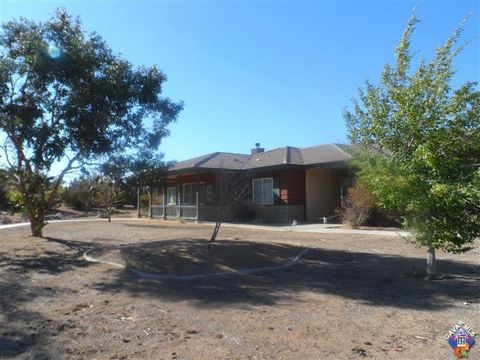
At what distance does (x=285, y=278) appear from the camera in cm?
888

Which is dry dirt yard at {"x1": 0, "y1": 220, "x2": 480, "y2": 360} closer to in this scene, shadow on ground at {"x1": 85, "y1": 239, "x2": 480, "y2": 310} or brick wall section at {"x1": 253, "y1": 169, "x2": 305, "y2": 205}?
shadow on ground at {"x1": 85, "y1": 239, "x2": 480, "y2": 310}

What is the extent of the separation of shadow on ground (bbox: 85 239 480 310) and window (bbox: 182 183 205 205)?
17.6m

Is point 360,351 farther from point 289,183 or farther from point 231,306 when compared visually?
point 289,183

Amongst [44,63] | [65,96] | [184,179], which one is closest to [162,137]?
[65,96]

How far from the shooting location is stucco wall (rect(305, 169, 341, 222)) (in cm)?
2578

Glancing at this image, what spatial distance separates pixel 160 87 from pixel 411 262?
328 inches

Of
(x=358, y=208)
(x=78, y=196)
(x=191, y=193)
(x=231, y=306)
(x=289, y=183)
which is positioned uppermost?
(x=78, y=196)

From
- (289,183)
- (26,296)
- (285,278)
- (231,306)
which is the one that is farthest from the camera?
(289,183)

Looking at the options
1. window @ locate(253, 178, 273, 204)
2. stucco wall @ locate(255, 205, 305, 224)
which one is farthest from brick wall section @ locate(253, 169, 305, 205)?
window @ locate(253, 178, 273, 204)

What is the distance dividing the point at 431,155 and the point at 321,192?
1899 cm

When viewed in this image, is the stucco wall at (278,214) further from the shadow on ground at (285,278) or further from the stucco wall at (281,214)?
the shadow on ground at (285,278)

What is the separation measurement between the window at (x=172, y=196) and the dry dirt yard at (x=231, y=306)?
74.7 ft

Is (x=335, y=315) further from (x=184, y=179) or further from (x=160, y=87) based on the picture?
(x=184, y=179)

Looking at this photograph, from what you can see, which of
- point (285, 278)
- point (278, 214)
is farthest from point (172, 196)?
point (285, 278)
